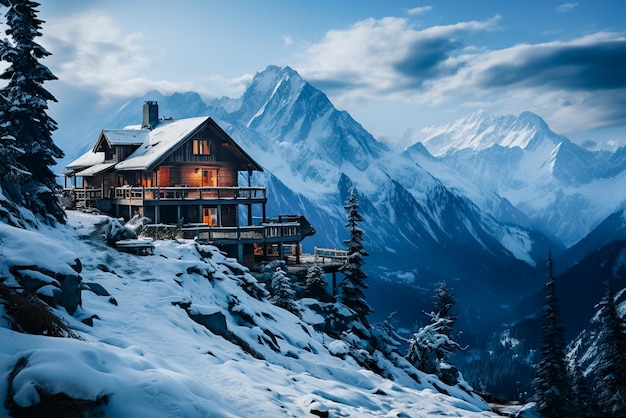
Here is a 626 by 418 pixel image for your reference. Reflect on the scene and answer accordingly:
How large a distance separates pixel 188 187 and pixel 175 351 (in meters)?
29.9

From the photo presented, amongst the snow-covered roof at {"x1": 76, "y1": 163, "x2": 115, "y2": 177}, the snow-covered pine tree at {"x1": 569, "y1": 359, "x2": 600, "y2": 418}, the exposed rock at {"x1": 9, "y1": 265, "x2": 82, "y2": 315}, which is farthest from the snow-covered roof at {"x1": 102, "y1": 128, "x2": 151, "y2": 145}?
the snow-covered pine tree at {"x1": 569, "y1": 359, "x2": 600, "y2": 418}

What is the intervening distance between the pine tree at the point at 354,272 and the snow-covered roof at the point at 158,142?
1472 cm

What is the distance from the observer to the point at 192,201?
37.8 m

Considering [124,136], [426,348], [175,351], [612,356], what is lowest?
[612,356]

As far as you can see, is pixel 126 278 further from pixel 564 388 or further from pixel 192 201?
pixel 564 388

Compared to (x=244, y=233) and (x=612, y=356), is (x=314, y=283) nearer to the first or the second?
(x=244, y=233)

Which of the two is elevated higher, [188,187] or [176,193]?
[188,187]

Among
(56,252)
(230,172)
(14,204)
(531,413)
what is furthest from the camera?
(230,172)

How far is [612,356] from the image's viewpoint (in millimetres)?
31453

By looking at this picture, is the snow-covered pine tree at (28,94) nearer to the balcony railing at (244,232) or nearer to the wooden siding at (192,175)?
the balcony railing at (244,232)

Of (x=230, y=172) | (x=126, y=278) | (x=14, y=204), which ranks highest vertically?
(x=230, y=172)

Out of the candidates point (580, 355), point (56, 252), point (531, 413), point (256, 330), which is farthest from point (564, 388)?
point (580, 355)

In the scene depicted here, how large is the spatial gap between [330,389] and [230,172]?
111ft

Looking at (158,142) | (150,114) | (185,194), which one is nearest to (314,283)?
(185,194)
